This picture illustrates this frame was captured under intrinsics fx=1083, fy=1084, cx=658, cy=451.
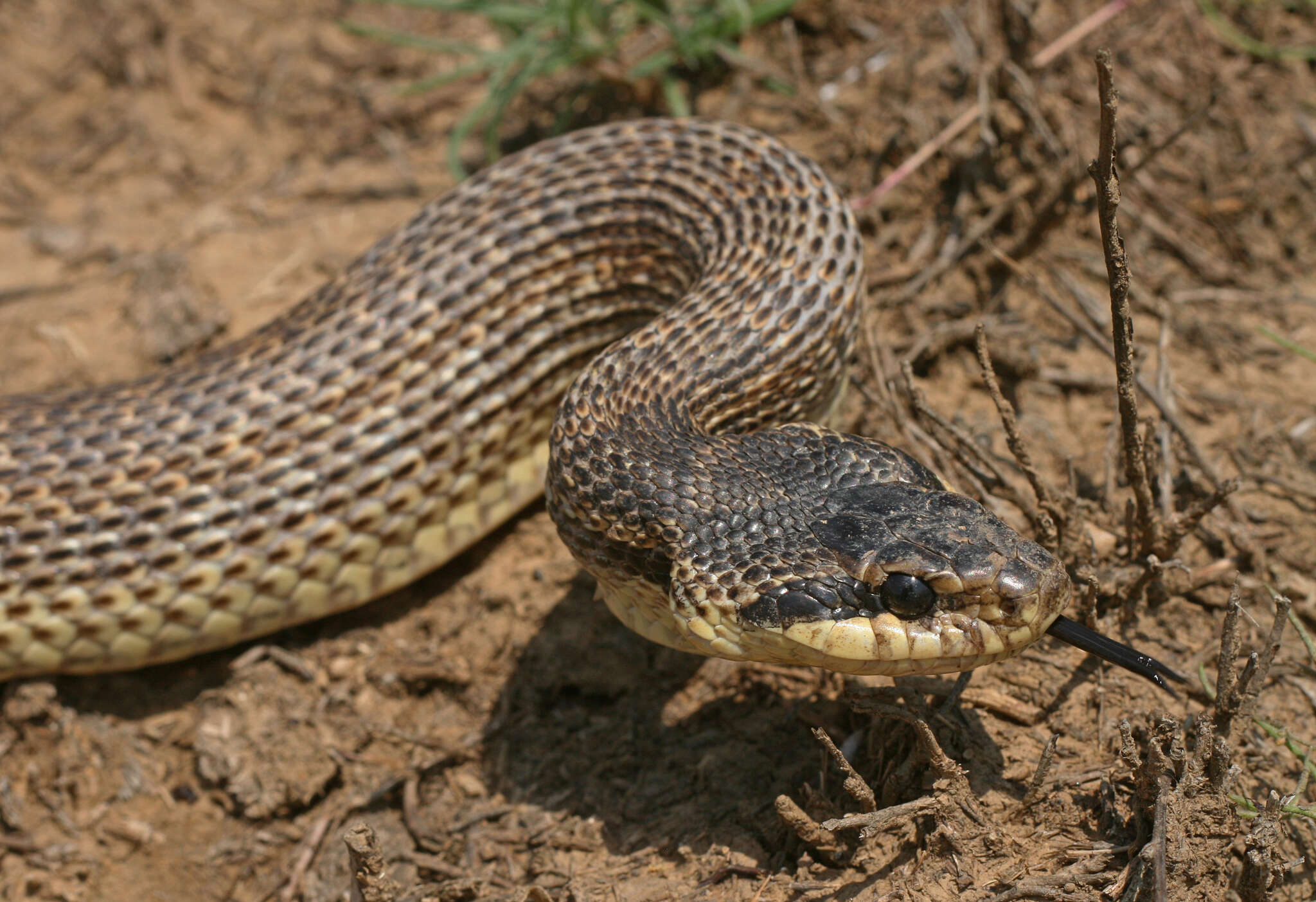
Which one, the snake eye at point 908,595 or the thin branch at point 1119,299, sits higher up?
the thin branch at point 1119,299

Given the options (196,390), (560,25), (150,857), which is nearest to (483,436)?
(196,390)

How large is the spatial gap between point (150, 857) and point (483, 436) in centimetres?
231

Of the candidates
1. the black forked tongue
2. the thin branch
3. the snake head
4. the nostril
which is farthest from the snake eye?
the thin branch

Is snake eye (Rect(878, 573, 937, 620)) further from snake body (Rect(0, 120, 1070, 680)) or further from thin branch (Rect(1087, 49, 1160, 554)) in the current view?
thin branch (Rect(1087, 49, 1160, 554))

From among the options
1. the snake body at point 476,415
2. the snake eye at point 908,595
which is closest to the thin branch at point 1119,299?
the snake body at point 476,415

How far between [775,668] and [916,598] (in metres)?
1.13

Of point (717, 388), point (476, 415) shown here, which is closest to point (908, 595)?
point (717, 388)

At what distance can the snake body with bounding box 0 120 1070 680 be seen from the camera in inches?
157

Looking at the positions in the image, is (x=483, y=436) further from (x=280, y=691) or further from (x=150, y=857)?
(x=150, y=857)

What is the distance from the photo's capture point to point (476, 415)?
16.7ft

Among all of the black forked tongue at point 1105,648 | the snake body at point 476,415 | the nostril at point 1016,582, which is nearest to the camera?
the nostril at point 1016,582

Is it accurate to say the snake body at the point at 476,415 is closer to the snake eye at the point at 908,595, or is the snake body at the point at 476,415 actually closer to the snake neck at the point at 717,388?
the snake neck at the point at 717,388

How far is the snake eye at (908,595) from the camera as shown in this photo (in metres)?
3.35

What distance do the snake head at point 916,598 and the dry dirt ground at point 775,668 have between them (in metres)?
0.44
